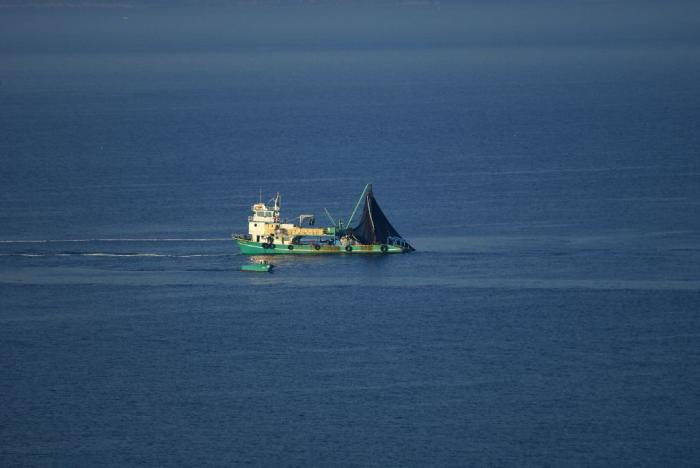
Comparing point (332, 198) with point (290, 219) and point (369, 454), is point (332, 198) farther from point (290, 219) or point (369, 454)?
point (369, 454)

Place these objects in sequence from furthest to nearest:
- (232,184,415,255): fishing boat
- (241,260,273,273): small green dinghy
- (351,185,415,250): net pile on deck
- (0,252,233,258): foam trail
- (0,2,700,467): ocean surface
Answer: (351,185,415,250): net pile on deck < (232,184,415,255): fishing boat < (0,252,233,258): foam trail < (241,260,273,273): small green dinghy < (0,2,700,467): ocean surface

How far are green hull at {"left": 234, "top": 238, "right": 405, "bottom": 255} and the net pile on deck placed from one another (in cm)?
84

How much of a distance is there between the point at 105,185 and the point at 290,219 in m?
35.0

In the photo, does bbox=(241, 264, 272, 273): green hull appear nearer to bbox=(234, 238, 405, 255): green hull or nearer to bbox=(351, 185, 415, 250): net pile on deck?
bbox=(234, 238, 405, 255): green hull

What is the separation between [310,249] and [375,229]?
633 cm

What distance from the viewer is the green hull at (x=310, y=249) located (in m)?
150

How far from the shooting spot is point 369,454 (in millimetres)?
99688

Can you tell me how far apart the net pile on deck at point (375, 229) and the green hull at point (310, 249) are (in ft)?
2.75

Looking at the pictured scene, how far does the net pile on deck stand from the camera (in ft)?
494

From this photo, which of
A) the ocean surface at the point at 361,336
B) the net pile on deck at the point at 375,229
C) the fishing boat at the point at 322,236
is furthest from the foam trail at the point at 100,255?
the net pile on deck at the point at 375,229

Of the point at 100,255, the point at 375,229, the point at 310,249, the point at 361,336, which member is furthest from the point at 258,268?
the point at 361,336

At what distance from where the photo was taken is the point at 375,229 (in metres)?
151

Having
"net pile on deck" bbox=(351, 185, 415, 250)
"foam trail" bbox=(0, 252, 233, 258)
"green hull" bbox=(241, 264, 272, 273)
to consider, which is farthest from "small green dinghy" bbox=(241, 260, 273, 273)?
"net pile on deck" bbox=(351, 185, 415, 250)

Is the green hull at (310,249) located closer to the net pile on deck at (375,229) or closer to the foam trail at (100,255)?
the net pile on deck at (375,229)
